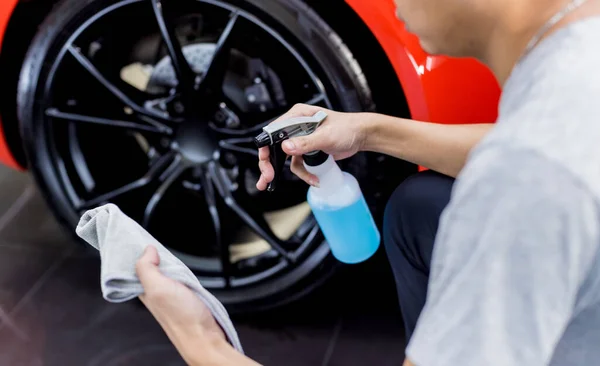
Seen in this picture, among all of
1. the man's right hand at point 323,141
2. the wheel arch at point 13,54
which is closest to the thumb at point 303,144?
the man's right hand at point 323,141

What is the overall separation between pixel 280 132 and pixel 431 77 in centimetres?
26

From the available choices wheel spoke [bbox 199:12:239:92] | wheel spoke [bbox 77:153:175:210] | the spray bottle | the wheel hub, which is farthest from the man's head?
wheel spoke [bbox 77:153:175:210]

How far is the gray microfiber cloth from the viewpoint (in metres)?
0.75

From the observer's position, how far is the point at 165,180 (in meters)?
1.30

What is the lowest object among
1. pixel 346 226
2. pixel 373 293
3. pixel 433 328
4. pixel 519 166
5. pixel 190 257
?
pixel 373 293

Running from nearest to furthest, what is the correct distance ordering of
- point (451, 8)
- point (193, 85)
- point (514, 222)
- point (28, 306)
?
point (514, 222)
point (451, 8)
point (193, 85)
point (28, 306)

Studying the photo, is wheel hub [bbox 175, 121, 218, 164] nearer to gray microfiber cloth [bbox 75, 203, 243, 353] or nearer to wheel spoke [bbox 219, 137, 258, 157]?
wheel spoke [bbox 219, 137, 258, 157]

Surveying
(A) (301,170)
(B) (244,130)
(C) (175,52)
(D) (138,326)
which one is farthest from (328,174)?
(D) (138,326)

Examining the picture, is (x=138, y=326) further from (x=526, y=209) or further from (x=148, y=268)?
(x=526, y=209)

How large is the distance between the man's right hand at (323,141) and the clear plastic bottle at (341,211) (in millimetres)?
16

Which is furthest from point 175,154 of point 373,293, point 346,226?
point 373,293

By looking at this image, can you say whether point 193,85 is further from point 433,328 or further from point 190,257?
point 433,328

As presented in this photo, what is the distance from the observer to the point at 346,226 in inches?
43.1

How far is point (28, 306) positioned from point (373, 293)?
0.73 m
